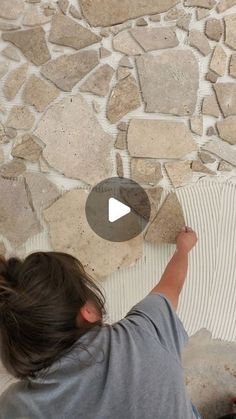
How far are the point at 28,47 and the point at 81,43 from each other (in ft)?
0.51

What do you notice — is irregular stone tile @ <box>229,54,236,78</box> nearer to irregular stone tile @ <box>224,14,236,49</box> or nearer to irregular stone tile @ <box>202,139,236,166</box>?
irregular stone tile @ <box>224,14,236,49</box>

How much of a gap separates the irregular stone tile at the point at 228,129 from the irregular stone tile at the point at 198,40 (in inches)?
8.6

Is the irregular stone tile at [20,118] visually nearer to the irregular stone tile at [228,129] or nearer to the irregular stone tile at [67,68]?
the irregular stone tile at [67,68]

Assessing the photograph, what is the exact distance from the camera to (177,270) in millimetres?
1268

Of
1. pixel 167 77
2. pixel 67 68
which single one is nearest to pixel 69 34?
pixel 67 68

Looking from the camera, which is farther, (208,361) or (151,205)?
(208,361)

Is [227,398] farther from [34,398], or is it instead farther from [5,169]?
[5,169]

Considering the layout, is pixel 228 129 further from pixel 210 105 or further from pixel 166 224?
pixel 166 224

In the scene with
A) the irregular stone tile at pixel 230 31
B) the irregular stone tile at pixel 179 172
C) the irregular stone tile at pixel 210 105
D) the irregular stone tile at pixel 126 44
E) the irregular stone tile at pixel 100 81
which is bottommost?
the irregular stone tile at pixel 179 172

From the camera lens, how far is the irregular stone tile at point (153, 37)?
4.47 feet

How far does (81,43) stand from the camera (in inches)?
53.5

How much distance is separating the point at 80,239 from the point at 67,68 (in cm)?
51

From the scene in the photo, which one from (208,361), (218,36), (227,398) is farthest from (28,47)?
(227,398)

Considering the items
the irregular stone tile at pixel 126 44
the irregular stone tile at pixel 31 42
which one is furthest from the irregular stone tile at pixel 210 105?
the irregular stone tile at pixel 31 42
